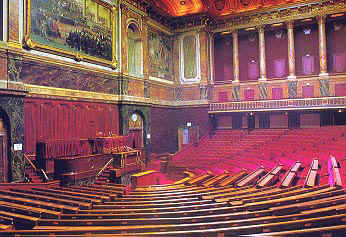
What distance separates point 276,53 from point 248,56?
6.26 feet

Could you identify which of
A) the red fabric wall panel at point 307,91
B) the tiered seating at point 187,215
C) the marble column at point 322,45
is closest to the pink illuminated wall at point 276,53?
the red fabric wall panel at point 307,91

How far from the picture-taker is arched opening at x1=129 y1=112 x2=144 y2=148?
15680 mm

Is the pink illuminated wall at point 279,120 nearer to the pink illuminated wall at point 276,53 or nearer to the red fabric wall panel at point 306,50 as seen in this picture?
the pink illuminated wall at point 276,53

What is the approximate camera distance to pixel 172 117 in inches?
792

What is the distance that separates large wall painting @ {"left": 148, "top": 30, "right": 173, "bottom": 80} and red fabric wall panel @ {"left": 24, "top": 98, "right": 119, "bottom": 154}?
193 inches

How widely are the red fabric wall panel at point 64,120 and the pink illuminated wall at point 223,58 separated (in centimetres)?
966

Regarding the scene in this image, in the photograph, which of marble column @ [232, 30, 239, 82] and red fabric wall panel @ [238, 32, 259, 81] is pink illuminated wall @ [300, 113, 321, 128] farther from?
marble column @ [232, 30, 239, 82]

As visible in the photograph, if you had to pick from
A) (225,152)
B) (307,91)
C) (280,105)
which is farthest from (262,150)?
(307,91)

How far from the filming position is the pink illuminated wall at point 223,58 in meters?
21.2

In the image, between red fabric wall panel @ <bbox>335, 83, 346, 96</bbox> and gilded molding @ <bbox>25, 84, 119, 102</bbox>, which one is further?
red fabric wall panel @ <bbox>335, 83, 346, 96</bbox>

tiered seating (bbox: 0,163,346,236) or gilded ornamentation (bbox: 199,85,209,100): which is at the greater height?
gilded ornamentation (bbox: 199,85,209,100)

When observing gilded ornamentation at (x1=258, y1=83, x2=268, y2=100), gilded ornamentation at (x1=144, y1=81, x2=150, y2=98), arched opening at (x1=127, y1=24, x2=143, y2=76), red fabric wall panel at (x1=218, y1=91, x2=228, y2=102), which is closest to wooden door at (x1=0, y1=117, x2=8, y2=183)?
arched opening at (x1=127, y1=24, x2=143, y2=76)

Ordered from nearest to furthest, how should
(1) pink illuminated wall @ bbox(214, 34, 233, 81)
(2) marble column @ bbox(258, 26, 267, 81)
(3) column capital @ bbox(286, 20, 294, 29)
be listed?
(3) column capital @ bbox(286, 20, 294, 29) < (2) marble column @ bbox(258, 26, 267, 81) < (1) pink illuminated wall @ bbox(214, 34, 233, 81)

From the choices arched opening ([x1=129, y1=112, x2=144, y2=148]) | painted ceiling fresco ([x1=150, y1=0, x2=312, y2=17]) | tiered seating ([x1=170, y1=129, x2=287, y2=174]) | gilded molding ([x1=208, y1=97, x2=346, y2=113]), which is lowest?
tiered seating ([x1=170, y1=129, x2=287, y2=174])
